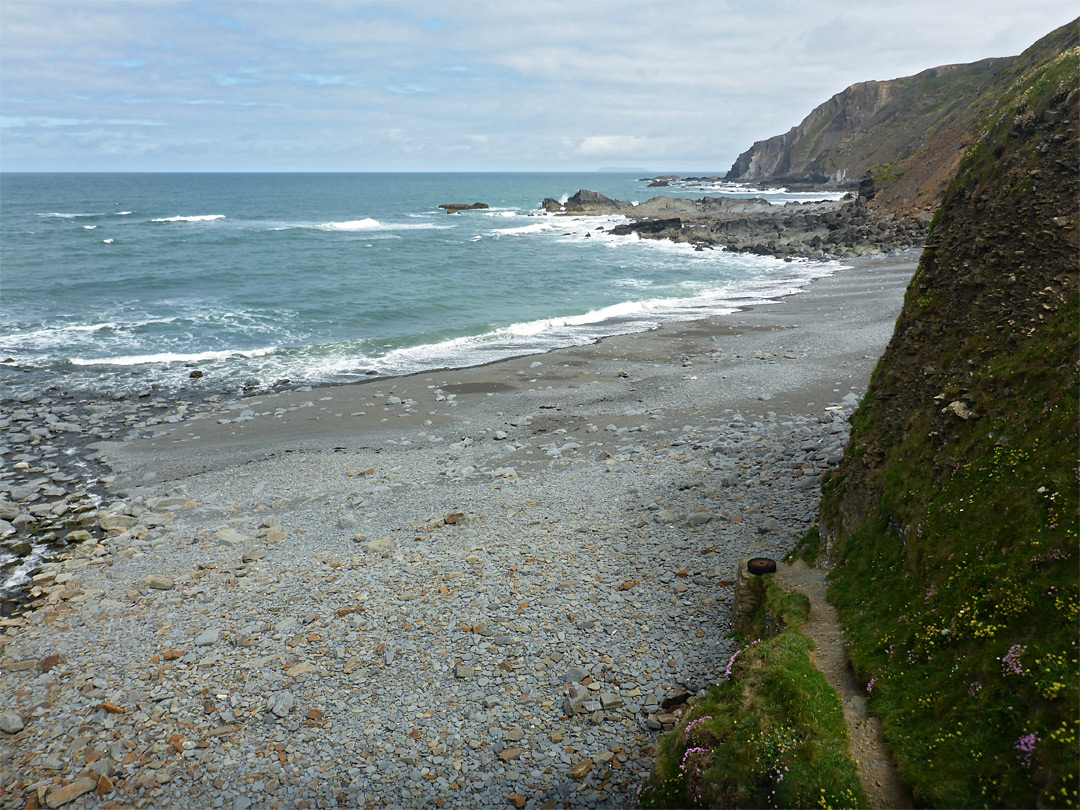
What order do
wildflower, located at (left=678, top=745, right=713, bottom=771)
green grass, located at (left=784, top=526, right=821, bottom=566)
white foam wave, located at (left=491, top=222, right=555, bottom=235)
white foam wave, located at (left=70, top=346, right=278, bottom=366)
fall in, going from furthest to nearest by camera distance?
white foam wave, located at (left=491, top=222, right=555, bottom=235), white foam wave, located at (left=70, top=346, right=278, bottom=366), green grass, located at (left=784, top=526, right=821, bottom=566), wildflower, located at (left=678, top=745, right=713, bottom=771)

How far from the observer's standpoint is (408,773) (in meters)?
8.54

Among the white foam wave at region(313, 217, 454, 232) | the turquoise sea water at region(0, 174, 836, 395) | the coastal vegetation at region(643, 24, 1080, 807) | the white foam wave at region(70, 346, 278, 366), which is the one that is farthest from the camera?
the white foam wave at region(313, 217, 454, 232)

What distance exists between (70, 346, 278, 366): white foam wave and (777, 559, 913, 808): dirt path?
92.5 feet

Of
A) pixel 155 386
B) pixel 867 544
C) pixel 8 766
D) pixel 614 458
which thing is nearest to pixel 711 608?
pixel 867 544

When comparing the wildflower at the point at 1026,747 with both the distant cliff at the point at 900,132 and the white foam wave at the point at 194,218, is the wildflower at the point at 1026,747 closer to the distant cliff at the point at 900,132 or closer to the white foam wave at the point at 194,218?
the distant cliff at the point at 900,132

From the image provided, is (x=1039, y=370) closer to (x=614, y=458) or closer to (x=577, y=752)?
(x=577, y=752)

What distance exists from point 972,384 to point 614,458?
31.6ft

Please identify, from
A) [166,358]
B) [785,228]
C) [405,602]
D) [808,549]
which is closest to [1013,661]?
[808,549]

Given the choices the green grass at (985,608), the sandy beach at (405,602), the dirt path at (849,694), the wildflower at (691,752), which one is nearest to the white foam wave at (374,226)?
the sandy beach at (405,602)

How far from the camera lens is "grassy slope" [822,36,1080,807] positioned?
5.86m

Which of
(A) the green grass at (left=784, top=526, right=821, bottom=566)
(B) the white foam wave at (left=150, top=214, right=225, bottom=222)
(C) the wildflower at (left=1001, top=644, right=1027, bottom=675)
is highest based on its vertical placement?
(B) the white foam wave at (left=150, top=214, right=225, bottom=222)

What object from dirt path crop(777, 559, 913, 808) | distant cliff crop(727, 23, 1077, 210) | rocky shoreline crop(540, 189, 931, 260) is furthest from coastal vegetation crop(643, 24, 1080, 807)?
distant cliff crop(727, 23, 1077, 210)

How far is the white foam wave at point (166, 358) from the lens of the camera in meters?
29.8

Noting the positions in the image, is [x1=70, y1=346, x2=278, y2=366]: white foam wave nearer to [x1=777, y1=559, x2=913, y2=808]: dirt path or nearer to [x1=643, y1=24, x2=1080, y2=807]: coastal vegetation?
[x1=643, y1=24, x2=1080, y2=807]: coastal vegetation
